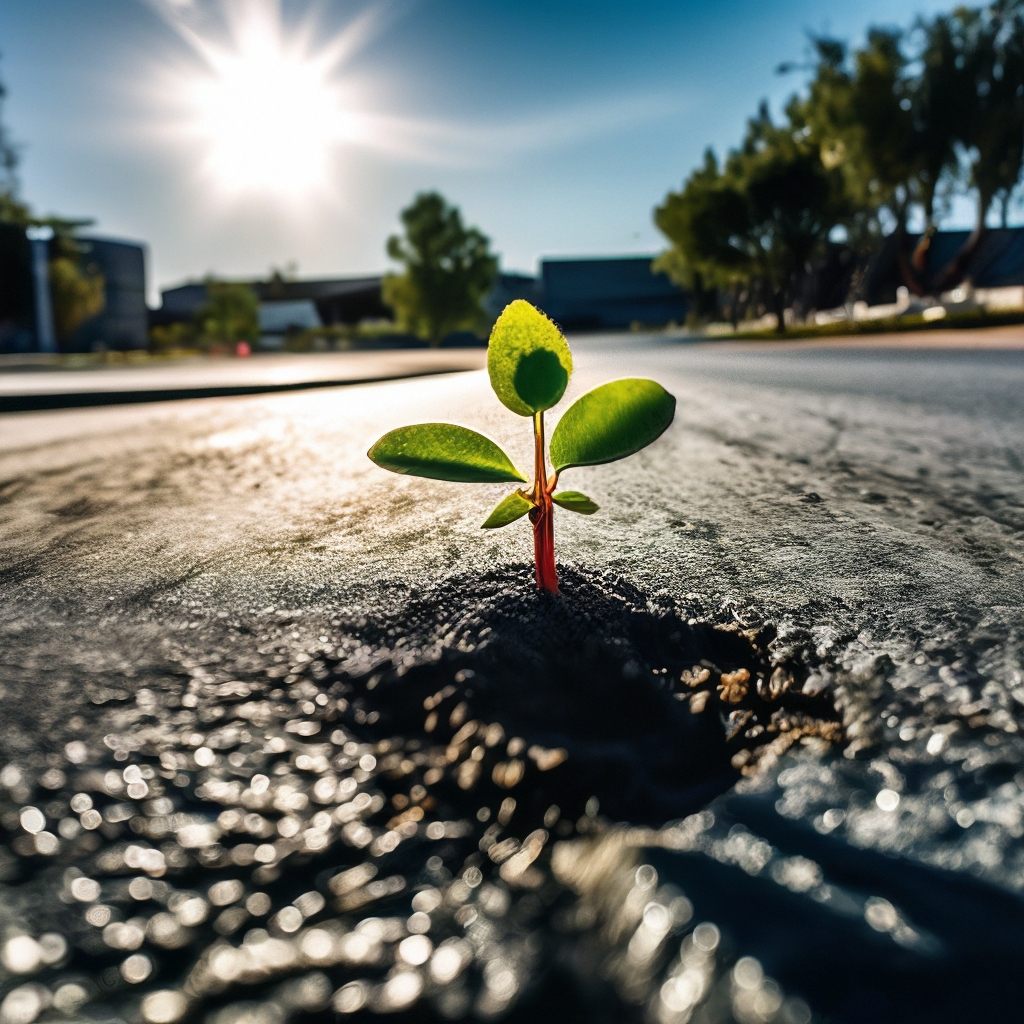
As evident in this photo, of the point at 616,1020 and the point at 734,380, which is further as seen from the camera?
the point at 734,380

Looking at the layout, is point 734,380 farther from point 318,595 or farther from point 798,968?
point 798,968

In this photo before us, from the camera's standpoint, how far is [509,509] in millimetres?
548

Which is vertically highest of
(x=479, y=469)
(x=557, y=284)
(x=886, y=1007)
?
(x=557, y=284)

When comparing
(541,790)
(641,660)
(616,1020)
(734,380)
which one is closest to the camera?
(616,1020)

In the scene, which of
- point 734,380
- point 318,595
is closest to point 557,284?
point 734,380

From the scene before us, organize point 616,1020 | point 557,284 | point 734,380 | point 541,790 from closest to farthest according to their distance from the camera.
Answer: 1. point 616,1020
2. point 541,790
3. point 734,380
4. point 557,284

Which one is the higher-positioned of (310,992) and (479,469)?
(479,469)

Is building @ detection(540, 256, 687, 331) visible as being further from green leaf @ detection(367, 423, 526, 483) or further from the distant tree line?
green leaf @ detection(367, 423, 526, 483)

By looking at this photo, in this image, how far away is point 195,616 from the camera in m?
0.57

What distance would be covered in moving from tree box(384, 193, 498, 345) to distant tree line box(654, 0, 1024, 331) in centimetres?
715

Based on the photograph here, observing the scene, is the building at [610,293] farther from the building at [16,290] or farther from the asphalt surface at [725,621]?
the asphalt surface at [725,621]

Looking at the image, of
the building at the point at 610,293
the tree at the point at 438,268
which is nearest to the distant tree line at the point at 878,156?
the tree at the point at 438,268

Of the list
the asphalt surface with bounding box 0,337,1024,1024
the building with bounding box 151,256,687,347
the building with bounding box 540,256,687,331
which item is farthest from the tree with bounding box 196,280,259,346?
the asphalt surface with bounding box 0,337,1024,1024

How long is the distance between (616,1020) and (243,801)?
0.62ft
